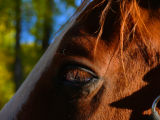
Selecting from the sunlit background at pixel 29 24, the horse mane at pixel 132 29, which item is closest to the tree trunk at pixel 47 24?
the sunlit background at pixel 29 24

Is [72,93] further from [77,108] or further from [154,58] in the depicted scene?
[154,58]

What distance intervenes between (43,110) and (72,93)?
19 centimetres

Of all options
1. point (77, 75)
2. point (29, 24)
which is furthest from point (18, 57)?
point (77, 75)

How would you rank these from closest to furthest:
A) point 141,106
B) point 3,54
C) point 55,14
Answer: point 141,106
point 55,14
point 3,54

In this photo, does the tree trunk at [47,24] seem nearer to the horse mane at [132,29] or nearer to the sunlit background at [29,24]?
the sunlit background at [29,24]

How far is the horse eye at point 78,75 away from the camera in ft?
4.06

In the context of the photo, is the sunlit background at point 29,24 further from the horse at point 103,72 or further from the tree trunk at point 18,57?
the horse at point 103,72

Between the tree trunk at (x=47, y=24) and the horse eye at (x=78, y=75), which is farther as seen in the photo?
the tree trunk at (x=47, y=24)

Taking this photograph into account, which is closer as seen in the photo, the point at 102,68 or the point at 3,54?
the point at 102,68

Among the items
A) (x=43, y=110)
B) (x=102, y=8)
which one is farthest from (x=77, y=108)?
(x=102, y=8)

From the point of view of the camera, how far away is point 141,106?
118 cm

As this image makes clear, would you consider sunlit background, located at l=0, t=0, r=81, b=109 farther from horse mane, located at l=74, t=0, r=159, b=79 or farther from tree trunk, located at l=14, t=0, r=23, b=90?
horse mane, located at l=74, t=0, r=159, b=79

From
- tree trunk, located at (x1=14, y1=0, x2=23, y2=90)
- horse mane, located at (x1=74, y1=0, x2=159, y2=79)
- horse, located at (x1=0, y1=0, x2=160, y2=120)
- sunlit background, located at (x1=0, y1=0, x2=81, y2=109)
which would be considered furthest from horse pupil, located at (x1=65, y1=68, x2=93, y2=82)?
tree trunk, located at (x1=14, y1=0, x2=23, y2=90)

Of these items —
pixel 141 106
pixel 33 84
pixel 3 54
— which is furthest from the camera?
pixel 3 54
